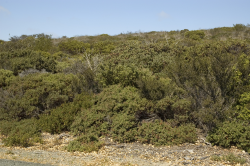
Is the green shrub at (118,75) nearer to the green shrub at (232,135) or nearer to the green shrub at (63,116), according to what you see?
the green shrub at (63,116)

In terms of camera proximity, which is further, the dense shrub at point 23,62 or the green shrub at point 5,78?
the dense shrub at point 23,62

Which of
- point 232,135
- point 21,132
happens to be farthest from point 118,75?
point 232,135

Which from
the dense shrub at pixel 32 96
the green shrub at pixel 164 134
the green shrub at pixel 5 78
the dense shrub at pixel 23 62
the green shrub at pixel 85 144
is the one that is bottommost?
the green shrub at pixel 85 144

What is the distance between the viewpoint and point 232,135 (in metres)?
7.95

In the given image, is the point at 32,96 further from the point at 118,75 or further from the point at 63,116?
the point at 118,75

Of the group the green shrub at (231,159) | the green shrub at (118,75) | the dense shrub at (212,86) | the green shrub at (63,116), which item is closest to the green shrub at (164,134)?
the dense shrub at (212,86)

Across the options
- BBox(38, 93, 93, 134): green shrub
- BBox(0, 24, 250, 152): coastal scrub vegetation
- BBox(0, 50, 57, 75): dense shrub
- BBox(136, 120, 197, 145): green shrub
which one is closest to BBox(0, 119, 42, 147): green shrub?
BBox(0, 24, 250, 152): coastal scrub vegetation

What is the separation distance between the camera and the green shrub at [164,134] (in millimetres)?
8680

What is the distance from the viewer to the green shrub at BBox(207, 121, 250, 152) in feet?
25.6

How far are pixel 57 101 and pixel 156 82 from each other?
5249mm

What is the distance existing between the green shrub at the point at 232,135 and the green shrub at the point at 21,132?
6690mm

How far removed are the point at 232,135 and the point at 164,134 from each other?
7.58ft

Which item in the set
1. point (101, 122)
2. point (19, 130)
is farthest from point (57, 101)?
point (101, 122)

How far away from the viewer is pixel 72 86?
12.7 m
